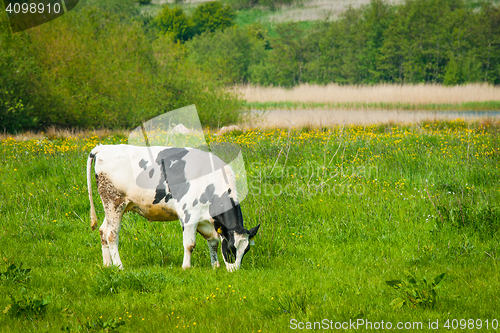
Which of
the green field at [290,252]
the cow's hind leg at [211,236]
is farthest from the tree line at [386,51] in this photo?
the cow's hind leg at [211,236]

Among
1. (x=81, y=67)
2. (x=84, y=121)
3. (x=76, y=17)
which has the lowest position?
(x=84, y=121)

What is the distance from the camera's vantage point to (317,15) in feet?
364

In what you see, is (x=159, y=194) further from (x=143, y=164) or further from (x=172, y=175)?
(x=143, y=164)

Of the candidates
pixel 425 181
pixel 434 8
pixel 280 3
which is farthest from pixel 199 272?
pixel 280 3

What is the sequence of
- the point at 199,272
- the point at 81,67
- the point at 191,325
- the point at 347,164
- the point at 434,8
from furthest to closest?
the point at 434,8, the point at 81,67, the point at 347,164, the point at 199,272, the point at 191,325

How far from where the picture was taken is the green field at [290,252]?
495 centimetres

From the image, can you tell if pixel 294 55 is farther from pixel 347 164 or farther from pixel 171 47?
pixel 347 164

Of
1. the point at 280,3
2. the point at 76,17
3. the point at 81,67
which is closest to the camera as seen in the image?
the point at 81,67

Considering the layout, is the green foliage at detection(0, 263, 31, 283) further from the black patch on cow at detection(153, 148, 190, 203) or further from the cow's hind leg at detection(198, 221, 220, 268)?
the cow's hind leg at detection(198, 221, 220, 268)

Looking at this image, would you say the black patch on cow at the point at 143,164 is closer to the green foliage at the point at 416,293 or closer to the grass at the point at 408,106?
the green foliage at the point at 416,293

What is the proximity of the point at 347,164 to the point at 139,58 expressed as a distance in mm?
18597

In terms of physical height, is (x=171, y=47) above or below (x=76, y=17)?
below

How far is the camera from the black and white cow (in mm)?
6383

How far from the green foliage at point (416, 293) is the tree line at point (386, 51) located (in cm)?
4926
